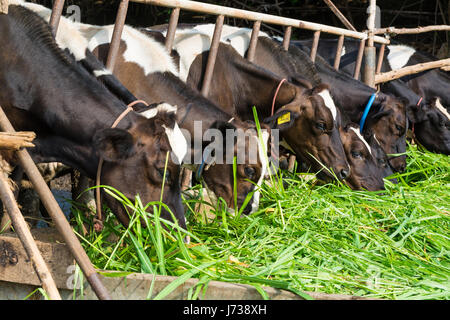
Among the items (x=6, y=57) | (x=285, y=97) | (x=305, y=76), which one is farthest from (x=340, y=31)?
(x=6, y=57)

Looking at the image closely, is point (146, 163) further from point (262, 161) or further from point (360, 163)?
point (360, 163)

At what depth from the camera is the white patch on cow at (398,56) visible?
23.1 ft

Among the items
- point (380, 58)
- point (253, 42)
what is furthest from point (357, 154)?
point (380, 58)

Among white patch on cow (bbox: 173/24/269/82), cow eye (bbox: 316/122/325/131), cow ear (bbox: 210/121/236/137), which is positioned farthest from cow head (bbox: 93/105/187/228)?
cow eye (bbox: 316/122/325/131)

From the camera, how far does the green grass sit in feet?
7.44

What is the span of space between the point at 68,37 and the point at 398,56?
473 cm

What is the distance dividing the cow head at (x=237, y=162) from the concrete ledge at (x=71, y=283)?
1.22 metres

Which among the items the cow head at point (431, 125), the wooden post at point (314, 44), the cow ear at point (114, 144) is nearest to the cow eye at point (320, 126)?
the wooden post at point (314, 44)

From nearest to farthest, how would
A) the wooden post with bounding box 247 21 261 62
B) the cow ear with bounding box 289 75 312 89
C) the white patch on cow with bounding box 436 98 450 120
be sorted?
the cow ear with bounding box 289 75 312 89 → the wooden post with bounding box 247 21 261 62 → the white patch on cow with bounding box 436 98 450 120

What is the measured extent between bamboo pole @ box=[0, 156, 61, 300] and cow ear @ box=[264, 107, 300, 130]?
7.59 ft

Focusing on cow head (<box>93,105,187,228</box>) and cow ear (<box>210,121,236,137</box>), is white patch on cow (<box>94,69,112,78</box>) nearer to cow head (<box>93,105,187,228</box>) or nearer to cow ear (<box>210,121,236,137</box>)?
cow head (<box>93,105,187,228</box>)

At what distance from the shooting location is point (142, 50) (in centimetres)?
412

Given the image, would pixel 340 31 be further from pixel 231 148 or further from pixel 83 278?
pixel 83 278

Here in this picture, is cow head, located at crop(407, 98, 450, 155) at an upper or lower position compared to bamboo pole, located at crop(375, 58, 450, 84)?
lower
